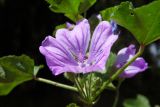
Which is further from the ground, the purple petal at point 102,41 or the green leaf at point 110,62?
the purple petal at point 102,41

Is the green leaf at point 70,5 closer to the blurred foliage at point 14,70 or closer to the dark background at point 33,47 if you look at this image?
the blurred foliage at point 14,70

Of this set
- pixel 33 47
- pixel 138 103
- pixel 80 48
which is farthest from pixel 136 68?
pixel 33 47

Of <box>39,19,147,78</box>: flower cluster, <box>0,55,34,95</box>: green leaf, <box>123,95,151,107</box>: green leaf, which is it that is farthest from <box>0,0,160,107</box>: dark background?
<box>39,19,147,78</box>: flower cluster

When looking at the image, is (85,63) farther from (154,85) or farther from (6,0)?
(154,85)

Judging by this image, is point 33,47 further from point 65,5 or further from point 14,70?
point 65,5

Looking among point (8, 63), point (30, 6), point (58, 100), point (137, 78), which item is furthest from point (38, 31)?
point (8, 63)

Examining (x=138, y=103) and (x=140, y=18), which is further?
(x=138, y=103)

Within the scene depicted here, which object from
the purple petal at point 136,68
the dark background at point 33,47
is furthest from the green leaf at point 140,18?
the dark background at point 33,47
